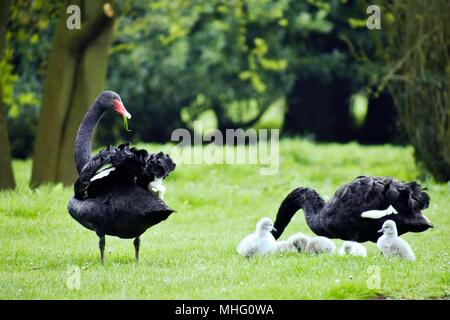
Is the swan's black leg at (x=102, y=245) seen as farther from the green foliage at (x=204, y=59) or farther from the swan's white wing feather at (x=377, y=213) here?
the green foliage at (x=204, y=59)

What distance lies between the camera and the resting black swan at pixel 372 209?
323 inches

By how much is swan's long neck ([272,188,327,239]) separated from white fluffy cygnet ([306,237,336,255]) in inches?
7.2

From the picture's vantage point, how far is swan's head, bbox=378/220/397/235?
7844mm

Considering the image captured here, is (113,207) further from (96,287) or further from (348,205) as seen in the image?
(348,205)

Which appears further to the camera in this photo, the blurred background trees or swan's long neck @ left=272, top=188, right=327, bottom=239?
the blurred background trees

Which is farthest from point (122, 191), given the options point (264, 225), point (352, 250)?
point (352, 250)

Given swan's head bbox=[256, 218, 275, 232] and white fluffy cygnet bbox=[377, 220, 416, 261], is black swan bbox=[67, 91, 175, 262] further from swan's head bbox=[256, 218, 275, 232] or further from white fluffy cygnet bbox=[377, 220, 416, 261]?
white fluffy cygnet bbox=[377, 220, 416, 261]

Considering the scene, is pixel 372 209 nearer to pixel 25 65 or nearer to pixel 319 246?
pixel 319 246

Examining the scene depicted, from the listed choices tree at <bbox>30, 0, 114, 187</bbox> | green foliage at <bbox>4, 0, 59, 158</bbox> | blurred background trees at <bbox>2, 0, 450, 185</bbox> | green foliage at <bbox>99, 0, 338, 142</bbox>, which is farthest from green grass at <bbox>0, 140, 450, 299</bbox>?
green foliage at <bbox>99, 0, 338, 142</bbox>

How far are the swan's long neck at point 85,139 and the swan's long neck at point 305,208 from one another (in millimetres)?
2160

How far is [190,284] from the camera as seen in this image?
6973 mm

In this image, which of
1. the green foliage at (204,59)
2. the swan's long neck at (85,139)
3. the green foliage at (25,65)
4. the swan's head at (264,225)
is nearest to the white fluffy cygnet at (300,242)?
the swan's head at (264,225)

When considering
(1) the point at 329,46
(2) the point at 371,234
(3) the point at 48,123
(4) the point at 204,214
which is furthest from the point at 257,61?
(2) the point at 371,234

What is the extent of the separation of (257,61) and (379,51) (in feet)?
24.3
